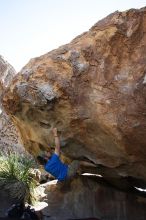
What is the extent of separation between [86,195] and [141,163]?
2008 mm

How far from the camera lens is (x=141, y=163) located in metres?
7.54

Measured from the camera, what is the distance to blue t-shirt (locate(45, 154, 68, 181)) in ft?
24.1

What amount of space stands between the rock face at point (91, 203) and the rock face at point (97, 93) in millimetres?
1166

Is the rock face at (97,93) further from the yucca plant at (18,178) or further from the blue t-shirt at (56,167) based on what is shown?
the yucca plant at (18,178)

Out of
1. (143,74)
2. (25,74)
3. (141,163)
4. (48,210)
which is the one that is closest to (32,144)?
(48,210)

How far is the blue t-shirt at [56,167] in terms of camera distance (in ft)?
24.1

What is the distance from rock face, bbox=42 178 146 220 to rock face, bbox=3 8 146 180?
3.83ft

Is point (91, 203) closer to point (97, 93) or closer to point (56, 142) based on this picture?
point (56, 142)

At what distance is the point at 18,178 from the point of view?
11805 mm

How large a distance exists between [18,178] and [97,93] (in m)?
5.86

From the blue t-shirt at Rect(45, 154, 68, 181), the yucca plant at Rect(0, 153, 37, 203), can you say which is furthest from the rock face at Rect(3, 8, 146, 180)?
the yucca plant at Rect(0, 153, 37, 203)

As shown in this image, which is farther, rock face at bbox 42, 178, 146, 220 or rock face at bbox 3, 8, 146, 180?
rock face at bbox 42, 178, 146, 220

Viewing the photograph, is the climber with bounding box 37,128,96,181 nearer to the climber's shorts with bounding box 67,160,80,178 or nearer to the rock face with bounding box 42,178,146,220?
the climber's shorts with bounding box 67,160,80,178

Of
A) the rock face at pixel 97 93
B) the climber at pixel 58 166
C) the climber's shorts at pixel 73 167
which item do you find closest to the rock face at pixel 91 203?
the climber at pixel 58 166
